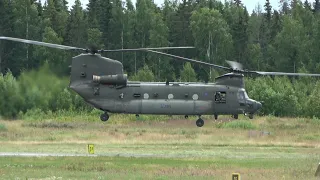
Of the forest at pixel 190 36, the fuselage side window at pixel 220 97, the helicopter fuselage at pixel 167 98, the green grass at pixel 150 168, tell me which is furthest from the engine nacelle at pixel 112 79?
the forest at pixel 190 36

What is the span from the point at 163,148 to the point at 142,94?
1101 inches

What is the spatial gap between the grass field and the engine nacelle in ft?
18.6

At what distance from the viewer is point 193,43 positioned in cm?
11688

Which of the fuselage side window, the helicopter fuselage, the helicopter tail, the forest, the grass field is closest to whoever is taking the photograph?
the helicopter fuselage

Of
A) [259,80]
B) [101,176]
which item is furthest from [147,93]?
[259,80]

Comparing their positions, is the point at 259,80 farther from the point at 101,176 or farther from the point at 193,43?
the point at 101,176

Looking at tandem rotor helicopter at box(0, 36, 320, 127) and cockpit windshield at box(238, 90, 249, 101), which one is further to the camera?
cockpit windshield at box(238, 90, 249, 101)

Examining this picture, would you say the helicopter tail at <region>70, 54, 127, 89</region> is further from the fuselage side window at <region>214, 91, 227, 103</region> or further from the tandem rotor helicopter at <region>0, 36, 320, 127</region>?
the fuselage side window at <region>214, 91, 227, 103</region>

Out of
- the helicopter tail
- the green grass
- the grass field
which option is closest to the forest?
the grass field

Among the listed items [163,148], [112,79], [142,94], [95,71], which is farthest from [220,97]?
[163,148]

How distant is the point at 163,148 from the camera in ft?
192

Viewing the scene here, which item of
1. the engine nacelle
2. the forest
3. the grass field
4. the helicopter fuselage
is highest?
the forest

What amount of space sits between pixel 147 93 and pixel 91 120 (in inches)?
1692

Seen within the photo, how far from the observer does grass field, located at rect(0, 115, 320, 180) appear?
1490 inches
